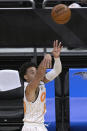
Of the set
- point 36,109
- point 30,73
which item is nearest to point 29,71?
point 30,73

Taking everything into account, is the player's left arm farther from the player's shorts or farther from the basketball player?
the player's shorts

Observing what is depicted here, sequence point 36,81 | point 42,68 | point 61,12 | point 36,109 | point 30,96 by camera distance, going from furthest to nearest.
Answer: point 61,12 → point 36,109 → point 30,96 → point 36,81 → point 42,68

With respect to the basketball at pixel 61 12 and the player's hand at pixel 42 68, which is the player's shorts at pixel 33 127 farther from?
the basketball at pixel 61 12

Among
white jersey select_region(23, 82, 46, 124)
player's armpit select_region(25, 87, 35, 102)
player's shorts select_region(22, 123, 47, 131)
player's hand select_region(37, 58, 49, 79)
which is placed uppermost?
player's hand select_region(37, 58, 49, 79)

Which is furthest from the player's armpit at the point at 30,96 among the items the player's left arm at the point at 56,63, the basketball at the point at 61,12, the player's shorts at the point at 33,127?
the basketball at the point at 61,12

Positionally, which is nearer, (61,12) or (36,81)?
(36,81)

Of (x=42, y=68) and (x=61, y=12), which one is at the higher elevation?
(x=61, y=12)

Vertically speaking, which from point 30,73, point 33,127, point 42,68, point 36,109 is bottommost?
point 33,127

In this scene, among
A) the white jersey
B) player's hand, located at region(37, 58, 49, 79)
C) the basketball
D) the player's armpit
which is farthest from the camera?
the basketball

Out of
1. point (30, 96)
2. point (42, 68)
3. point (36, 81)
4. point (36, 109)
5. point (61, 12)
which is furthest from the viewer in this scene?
point (61, 12)

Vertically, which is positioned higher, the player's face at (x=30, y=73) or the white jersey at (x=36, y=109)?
the player's face at (x=30, y=73)

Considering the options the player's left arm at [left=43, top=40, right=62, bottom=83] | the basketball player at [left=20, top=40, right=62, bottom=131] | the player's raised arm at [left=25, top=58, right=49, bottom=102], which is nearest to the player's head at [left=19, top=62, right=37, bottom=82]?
the basketball player at [left=20, top=40, right=62, bottom=131]

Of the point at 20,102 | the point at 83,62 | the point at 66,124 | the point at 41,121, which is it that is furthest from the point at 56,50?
the point at 83,62

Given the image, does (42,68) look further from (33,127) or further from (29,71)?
(33,127)
